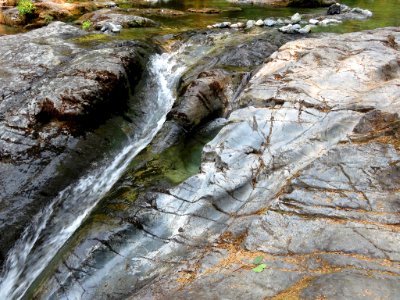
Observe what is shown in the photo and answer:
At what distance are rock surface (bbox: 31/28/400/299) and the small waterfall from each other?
155 centimetres

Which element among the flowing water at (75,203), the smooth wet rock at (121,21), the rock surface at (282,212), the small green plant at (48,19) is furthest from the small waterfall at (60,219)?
the small green plant at (48,19)

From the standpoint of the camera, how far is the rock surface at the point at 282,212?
4.85m

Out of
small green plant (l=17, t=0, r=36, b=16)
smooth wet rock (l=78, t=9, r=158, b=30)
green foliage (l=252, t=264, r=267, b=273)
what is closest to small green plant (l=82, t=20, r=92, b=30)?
smooth wet rock (l=78, t=9, r=158, b=30)

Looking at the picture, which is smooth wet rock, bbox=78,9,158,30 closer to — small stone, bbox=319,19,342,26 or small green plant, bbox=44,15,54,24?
small green plant, bbox=44,15,54,24

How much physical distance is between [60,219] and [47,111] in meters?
2.85

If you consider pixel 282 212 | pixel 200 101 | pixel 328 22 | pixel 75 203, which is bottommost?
pixel 75 203

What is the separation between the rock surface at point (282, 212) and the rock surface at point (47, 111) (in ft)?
8.42

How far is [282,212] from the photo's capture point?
5.89 metres

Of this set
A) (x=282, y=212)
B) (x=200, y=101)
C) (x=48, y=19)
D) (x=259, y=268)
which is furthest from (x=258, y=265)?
(x=48, y=19)

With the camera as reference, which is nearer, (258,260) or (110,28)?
(258,260)

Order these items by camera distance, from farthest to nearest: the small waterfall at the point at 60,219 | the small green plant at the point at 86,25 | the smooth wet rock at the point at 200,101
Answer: the small green plant at the point at 86,25
the smooth wet rock at the point at 200,101
the small waterfall at the point at 60,219

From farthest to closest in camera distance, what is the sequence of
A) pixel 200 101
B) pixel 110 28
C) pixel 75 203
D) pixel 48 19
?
pixel 48 19
pixel 110 28
pixel 200 101
pixel 75 203

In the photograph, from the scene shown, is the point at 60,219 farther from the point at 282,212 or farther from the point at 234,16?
the point at 234,16

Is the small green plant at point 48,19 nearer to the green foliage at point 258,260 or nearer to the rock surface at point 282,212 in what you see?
A: the rock surface at point 282,212
